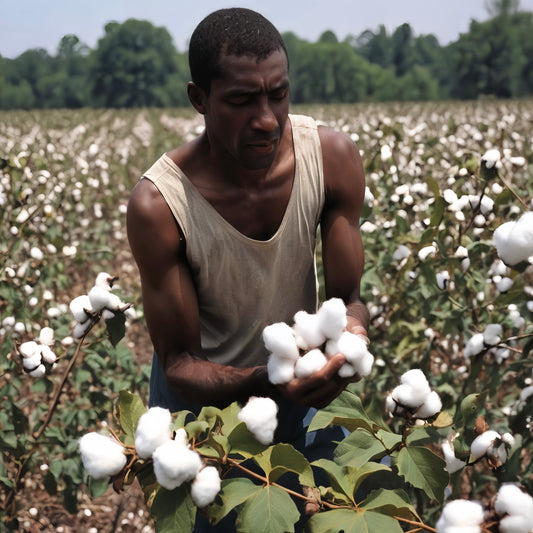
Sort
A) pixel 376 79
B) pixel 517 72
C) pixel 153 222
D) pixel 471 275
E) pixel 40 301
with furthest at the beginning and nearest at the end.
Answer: pixel 376 79, pixel 517 72, pixel 40 301, pixel 471 275, pixel 153 222

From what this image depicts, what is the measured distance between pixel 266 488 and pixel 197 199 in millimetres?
760

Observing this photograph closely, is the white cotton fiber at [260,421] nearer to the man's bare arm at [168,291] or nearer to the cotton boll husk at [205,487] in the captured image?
the cotton boll husk at [205,487]

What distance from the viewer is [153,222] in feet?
4.77

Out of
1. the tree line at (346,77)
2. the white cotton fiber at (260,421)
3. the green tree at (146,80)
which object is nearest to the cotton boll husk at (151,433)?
the white cotton fiber at (260,421)

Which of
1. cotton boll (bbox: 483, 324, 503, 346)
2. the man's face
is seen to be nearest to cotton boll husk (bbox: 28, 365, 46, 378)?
the man's face

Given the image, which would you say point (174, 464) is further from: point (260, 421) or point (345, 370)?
point (345, 370)

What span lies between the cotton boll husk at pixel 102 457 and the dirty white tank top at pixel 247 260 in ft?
2.17

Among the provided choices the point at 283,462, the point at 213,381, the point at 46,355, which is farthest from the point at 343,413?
the point at 46,355

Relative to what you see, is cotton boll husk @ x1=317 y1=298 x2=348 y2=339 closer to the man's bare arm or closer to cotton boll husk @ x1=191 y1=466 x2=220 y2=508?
cotton boll husk @ x1=191 y1=466 x2=220 y2=508

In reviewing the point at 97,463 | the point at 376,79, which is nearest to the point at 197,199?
the point at 97,463

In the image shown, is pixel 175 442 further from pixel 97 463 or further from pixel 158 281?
pixel 158 281

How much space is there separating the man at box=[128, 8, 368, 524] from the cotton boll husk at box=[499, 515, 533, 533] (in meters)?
0.54

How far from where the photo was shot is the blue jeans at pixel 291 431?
1543 mm

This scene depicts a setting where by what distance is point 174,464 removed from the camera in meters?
0.81
